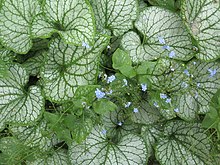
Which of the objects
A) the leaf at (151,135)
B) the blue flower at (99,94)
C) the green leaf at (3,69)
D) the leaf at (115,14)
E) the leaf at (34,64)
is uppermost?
the leaf at (115,14)

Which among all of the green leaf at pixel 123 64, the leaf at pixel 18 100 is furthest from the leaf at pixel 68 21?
the leaf at pixel 18 100

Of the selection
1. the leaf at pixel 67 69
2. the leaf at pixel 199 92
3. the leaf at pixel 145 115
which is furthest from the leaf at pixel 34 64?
the leaf at pixel 199 92

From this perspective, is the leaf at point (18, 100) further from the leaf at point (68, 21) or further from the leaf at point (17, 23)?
the leaf at point (68, 21)

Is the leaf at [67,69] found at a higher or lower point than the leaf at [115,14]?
lower

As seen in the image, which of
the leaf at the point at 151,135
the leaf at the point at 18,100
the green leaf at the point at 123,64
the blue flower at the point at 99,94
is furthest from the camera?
the leaf at the point at 151,135

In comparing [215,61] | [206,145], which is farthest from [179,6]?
[206,145]

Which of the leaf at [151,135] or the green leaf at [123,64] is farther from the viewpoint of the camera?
the leaf at [151,135]

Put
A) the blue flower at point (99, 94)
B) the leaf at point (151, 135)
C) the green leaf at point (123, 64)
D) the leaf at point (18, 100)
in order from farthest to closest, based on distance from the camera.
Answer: the leaf at point (151, 135), the leaf at point (18, 100), the green leaf at point (123, 64), the blue flower at point (99, 94)

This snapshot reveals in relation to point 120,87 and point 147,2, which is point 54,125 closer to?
point 120,87
